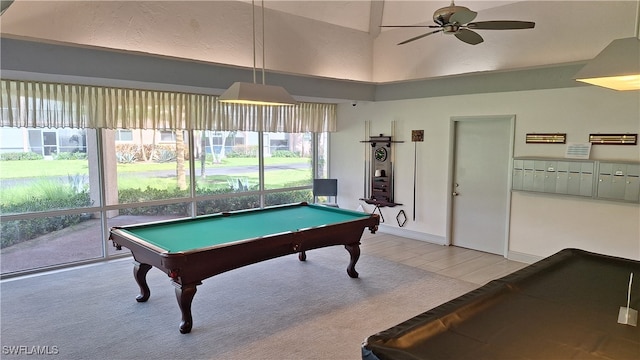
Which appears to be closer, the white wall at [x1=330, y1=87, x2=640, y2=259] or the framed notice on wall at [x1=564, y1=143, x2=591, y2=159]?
the white wall at [x1=330, y1=87, x2=640, y2=259]

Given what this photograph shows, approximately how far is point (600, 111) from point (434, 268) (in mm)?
2594

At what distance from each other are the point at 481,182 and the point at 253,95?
3723mm

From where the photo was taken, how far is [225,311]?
3.88 m

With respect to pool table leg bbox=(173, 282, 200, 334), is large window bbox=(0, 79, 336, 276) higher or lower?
higher

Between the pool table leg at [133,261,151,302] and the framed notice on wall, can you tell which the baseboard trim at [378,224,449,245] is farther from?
the pool table leg at [133,261,151,302]

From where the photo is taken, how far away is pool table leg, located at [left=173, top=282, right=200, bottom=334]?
11.0 feet

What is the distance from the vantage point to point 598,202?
4.69m

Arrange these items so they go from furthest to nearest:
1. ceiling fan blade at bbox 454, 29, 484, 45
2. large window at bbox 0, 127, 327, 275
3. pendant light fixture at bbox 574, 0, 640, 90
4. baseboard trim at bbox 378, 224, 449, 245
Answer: baseboard trim at bbox 378, 224, 449, 245, large window at bbox 0, 127, 327, 275, ceiling fan blade at bbox 454, 29, 484, 45, pendant light fixture at bbox 574, 0, 640, 90

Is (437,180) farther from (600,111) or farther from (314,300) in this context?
(314,300)

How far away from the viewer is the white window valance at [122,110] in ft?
15.0

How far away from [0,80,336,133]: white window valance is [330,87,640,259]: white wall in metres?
1.68

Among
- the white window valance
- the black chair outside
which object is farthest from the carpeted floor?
the black chair outside

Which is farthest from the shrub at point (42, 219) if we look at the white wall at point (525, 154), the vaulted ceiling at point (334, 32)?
the white wall at point (525, 154)

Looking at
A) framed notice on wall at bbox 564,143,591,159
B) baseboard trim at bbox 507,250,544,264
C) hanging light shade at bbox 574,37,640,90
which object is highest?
hanging light shade at bbox 574,37,640,90
